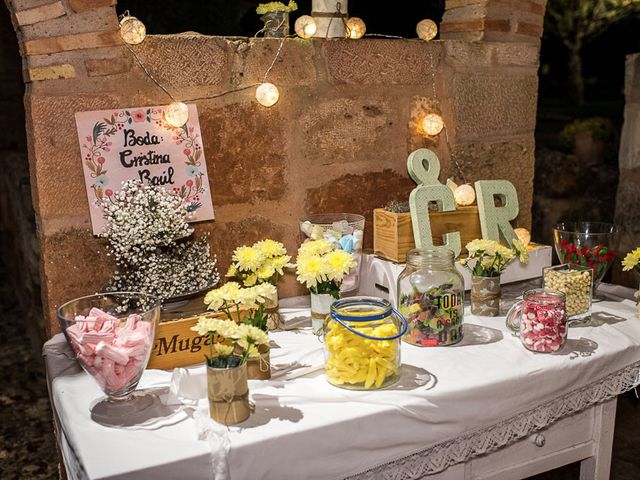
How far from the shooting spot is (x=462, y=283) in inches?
67.1

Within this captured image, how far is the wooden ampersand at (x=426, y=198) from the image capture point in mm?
1907

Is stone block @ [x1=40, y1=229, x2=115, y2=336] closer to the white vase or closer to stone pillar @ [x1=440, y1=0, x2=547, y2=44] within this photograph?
the white vase

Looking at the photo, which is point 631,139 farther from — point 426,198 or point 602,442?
point 602,442

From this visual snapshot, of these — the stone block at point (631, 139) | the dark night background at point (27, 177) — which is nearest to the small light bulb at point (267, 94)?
the dark night background at point (27, 177)

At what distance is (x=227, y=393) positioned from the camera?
1.30 metres

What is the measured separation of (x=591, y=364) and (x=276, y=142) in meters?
1.07

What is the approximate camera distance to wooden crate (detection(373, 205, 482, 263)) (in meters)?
Result: 1.93

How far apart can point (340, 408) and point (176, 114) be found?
3.02 ft

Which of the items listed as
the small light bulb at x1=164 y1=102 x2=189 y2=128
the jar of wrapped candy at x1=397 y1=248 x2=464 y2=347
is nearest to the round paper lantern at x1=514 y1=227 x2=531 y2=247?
the jar of wrapped candy at x1=397 y1=248 x2=464 y2=347

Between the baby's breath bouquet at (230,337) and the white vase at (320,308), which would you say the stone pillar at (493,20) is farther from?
the baby's breath bouquet at (230,337)

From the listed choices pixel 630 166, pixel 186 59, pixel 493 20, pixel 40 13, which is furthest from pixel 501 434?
pixel 630 166

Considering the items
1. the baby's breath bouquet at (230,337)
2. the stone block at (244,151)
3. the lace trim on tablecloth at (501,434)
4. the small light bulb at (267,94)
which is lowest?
the lace trim on tablecloth at (501,434)

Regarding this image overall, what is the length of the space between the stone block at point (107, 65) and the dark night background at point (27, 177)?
172cm

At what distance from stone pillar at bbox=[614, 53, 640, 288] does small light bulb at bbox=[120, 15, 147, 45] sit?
2591 mm
